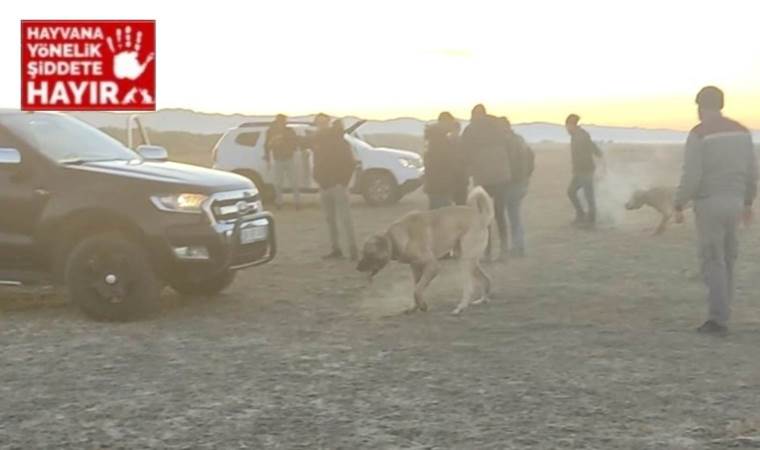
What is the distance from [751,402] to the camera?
6.00 meters

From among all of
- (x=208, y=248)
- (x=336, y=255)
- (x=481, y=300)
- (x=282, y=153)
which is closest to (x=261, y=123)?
(x=282, y=153)

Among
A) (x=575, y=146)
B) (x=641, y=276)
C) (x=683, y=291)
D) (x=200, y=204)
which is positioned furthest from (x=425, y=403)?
(x=575, y=146)

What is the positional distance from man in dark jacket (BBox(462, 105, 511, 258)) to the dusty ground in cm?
168

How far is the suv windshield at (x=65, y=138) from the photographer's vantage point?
885 cm

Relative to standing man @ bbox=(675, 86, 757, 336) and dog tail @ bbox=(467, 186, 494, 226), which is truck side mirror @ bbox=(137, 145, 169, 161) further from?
standing man @ bbox=(675, 86, 757, 336)

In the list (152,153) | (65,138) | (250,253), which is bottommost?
(250,253)

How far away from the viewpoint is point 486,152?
12055 mm

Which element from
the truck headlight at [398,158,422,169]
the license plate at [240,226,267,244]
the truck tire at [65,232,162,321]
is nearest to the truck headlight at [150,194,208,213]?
the truck tire at [65,232,162,321]

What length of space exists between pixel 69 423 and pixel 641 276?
7.27 m

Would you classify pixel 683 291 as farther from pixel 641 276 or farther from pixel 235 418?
pixel 235 418

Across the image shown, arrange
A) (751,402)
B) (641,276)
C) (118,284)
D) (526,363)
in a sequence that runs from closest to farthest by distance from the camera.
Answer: (751,402)
(526,363)
(118,284)
(641,276)

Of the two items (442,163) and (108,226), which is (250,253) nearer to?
(108,226)

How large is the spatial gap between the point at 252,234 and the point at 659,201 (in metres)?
9.49

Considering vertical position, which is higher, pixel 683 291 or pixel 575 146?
pixel 575 146
